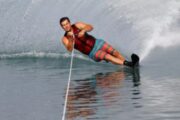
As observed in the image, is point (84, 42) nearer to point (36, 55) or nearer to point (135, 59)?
point (135, 59)

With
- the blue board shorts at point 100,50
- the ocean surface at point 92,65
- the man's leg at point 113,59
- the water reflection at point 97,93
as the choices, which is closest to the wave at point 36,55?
the ocean surface at point 92,65

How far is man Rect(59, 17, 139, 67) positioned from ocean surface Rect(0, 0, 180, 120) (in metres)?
0.22

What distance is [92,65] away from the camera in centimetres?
1388

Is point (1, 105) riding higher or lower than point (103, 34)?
lower

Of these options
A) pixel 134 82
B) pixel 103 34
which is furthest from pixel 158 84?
pixel 103 34

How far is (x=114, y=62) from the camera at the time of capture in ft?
42.8

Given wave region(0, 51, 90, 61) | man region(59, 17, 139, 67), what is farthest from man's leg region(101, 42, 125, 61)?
wave region(0, 51, 90, 61)

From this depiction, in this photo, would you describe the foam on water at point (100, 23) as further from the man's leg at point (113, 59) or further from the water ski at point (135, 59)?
the water ski at point (135, 59)

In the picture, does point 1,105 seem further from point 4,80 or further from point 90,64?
point 90,64

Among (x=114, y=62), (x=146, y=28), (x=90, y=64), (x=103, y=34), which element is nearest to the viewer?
(x=114, y=62)

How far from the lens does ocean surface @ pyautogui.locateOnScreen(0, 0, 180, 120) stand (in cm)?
838

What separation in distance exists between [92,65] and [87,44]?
0.83m

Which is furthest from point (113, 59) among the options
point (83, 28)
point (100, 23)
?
point (100, 23)

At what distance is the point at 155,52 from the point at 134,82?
11.2 ft
